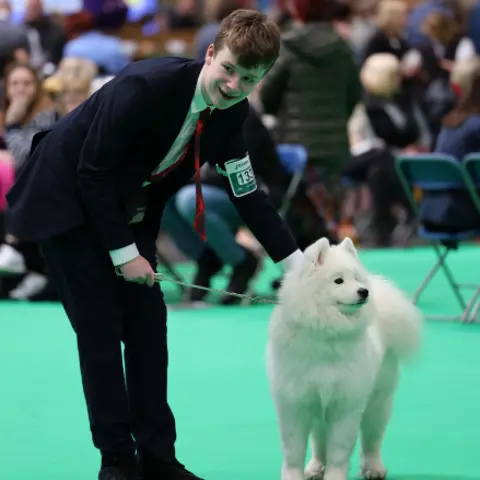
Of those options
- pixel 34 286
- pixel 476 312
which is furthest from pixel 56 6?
pixel 476 312

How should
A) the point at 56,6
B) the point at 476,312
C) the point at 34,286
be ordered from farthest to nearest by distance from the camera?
the point at 56,6 < the point at 34,286 < the point at 476,312

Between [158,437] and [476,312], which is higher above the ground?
[158,437]

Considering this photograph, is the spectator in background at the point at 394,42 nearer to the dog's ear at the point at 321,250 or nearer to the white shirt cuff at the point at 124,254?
the dog's ear at the point at 321,250

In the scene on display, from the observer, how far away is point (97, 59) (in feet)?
31.3

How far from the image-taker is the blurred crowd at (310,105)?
7566 millimetres

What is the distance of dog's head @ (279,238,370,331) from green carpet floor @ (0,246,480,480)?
639mm

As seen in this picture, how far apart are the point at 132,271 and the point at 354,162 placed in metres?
7.57

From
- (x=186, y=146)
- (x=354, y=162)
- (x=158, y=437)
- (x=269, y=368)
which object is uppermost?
(x=186, y=146)

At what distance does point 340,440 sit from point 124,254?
82 centimetres

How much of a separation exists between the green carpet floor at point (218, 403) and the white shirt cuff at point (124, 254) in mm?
874

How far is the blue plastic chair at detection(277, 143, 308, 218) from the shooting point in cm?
796

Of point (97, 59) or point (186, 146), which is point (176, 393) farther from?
point (97, 59)

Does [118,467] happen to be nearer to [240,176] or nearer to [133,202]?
[133,202]

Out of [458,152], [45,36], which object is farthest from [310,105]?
[45,36]
